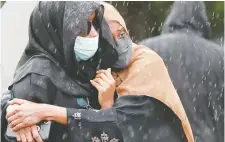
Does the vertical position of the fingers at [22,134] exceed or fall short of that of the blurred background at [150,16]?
it exceeds it

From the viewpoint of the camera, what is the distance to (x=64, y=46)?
3832 millimetres

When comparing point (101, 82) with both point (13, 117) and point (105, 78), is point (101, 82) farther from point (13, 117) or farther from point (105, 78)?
point (13, 117)

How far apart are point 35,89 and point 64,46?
234 millimetres

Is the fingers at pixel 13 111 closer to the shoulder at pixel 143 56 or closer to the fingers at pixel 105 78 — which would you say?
the fingers at pixel 105 78

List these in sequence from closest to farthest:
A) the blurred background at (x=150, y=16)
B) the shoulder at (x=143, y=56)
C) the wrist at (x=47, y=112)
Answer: the wrist at (x=47, y=112)
the shoulder at (x=143, y=56)
the blurred background at (x=150, y=16)

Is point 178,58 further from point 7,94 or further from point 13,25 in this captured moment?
point 7,94

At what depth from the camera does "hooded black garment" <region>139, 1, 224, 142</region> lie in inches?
246

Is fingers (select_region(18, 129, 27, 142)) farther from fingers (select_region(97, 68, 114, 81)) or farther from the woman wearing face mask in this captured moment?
fingers (select_region(97, 68, 114, 81))

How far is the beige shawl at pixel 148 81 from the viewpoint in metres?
3.90

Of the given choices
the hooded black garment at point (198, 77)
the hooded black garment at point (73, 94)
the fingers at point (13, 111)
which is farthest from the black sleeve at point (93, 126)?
the hooded black garment at point (198, 77)

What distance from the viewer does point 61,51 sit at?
3.88 meters

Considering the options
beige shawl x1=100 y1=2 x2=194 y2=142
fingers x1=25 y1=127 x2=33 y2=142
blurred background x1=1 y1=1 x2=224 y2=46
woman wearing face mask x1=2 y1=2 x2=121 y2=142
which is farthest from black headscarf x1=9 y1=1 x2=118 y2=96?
blurred background x1=1 y1=1 x2=224 y2=46

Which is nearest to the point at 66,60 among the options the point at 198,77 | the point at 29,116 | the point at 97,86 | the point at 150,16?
the point at 97,86

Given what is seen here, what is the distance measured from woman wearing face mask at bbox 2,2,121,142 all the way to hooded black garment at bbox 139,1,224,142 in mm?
2318
